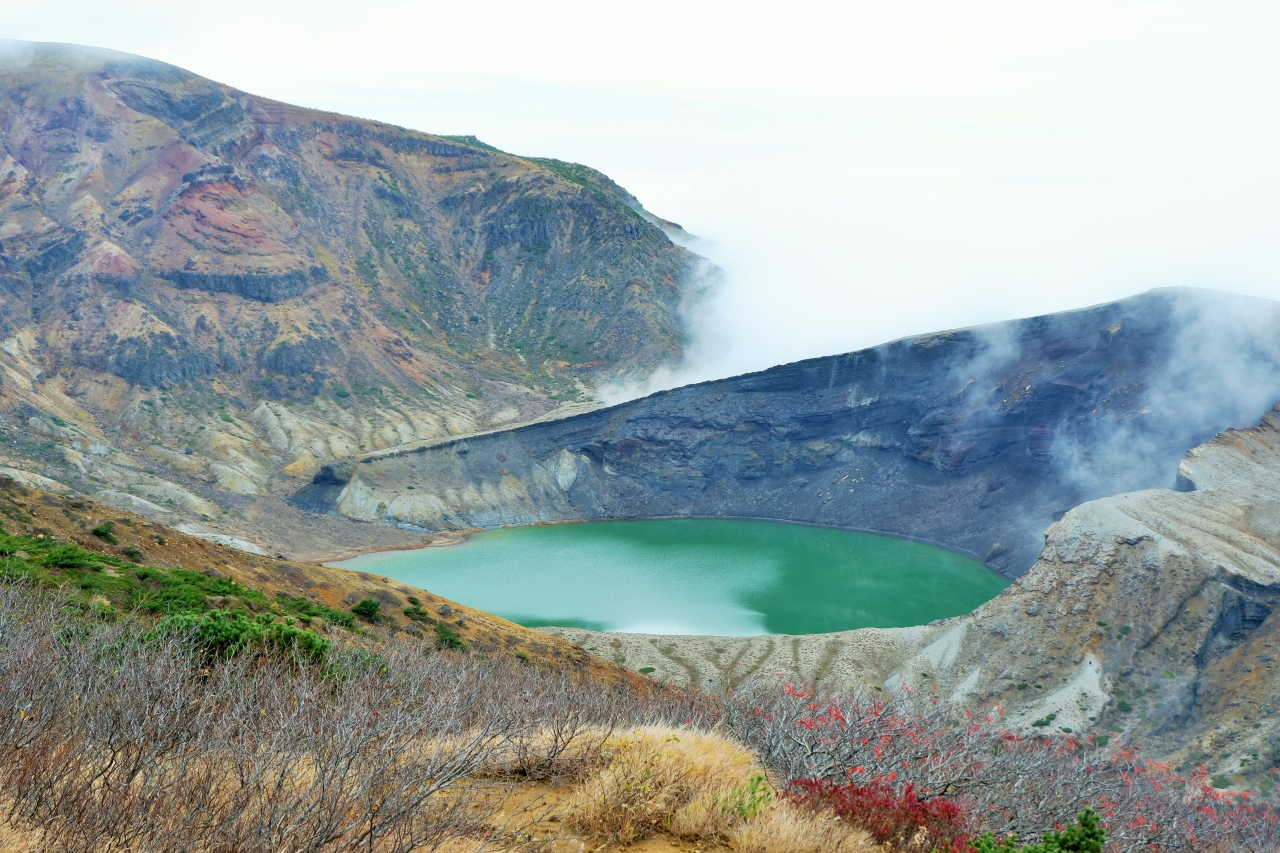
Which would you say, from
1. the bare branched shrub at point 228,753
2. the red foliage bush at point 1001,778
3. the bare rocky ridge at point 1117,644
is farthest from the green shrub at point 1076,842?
the bare rocky ridge at point 1117,644

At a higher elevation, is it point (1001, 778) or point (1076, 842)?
point (1076, 842)

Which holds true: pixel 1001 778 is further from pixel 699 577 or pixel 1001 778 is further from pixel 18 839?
pixel 699 577

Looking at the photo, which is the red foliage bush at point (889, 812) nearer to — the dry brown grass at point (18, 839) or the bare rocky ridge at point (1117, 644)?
the dry brown grass at point (18, 839)

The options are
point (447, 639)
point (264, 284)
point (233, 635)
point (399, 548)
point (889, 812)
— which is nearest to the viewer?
point (889, 812)

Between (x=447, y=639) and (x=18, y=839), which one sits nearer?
(x=18, y=839)

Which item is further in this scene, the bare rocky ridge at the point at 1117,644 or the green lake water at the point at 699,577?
the green lake water at the point at 699,577

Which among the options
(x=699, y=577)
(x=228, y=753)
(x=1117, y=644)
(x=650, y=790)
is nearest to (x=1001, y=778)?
(x=650, y=790)
